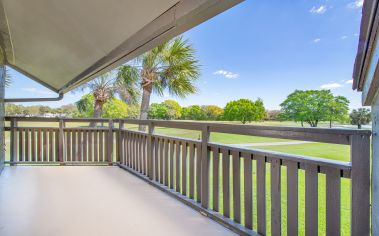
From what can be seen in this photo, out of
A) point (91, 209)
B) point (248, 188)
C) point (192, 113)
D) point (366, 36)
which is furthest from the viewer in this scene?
point (192, 113)

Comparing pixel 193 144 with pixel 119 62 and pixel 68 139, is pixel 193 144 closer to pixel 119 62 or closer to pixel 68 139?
pixel 119 62

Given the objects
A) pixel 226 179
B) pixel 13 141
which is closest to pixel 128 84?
pixel 13 141

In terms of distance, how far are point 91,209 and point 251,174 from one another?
1.85m

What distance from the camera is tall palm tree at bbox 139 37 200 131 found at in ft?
25.4

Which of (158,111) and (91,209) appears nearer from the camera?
(91,209)

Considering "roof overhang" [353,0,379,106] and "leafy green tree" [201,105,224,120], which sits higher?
"roof overhang" [353,0,379,106]

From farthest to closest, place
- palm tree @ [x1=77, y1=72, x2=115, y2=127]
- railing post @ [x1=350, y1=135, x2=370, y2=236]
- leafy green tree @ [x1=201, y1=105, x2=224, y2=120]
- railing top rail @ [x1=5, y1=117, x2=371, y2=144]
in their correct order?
1. palm tree @ [x1=77, y1=72, x2=115, y2=127]
2. leafy green tree @ [x1=201, y1=105, x2=224, y2=120]
3. railing top rail @ [x1=5, y1=117, x2=371, y2=144]
4. railing post @ [x1=350, y1=135, x2=370, y2=236]

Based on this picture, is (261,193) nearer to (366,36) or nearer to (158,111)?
(366,36)

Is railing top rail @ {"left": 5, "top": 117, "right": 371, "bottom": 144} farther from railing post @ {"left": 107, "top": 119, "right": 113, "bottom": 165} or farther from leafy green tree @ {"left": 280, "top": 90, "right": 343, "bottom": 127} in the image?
railing post @ {"left": 107, "top": 119, "right": 113, "bottom": 165}

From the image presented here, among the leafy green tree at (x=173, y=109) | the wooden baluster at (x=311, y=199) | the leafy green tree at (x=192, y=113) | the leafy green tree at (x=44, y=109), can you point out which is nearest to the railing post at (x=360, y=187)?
the wooden baluster at (x=311, y=199)

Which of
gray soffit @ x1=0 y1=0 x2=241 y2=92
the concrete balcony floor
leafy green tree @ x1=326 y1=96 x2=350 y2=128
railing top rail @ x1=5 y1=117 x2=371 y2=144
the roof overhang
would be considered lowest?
the concrete balcony floor

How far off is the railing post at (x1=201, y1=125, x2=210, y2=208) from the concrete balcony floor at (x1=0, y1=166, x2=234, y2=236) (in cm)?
19

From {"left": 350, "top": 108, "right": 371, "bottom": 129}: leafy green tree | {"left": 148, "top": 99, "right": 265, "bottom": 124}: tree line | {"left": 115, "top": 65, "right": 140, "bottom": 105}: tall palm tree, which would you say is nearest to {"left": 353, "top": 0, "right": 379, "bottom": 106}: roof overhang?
{"left": 350, "top": 108, "right": 371, "bottom": 129}: leafy green tree

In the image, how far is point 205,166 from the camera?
108 inches
